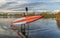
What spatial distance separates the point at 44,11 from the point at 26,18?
447 millimetres

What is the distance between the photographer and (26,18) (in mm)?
1781

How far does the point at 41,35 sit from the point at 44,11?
48 cm

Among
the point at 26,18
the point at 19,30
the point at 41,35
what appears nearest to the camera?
the point at 26,18

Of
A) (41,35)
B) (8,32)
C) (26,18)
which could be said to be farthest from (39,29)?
(26,18)

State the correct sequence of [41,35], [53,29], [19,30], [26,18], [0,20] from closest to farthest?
[26,18], [19,30], [0,20], [41,35], [53,29]

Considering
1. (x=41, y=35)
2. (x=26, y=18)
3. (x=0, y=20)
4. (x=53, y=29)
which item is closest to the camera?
(x=26, y=18)

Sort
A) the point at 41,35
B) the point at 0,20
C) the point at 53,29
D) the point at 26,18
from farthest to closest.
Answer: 1. the point at 53,29
2. the point at 41,35
3. the point at 0,20
4. the point at 26,18

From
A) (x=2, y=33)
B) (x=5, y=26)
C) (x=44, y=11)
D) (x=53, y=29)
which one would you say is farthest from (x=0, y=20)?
(x=53, y=29)

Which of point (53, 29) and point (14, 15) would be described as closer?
point (14, 15)

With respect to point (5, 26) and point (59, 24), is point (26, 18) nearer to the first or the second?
point (5, 26)

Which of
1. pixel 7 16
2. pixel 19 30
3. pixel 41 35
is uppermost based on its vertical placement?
pixel 7 16

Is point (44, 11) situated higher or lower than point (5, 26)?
higher

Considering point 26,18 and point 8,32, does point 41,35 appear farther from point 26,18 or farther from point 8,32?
point 26,18

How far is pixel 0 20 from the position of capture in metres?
2.30
